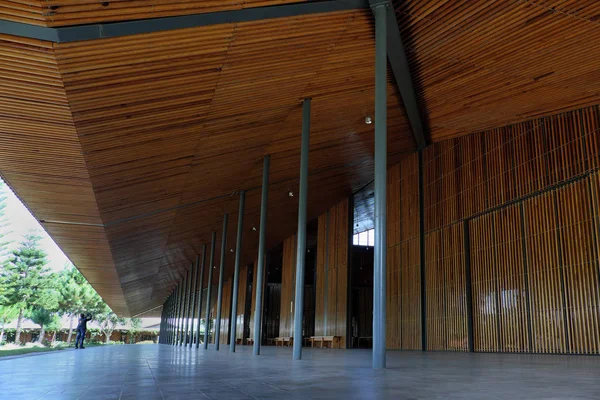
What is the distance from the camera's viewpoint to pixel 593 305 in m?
8.77

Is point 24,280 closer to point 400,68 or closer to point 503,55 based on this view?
point 400,68

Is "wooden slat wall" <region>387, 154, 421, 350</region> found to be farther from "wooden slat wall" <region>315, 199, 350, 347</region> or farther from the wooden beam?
"wooden slat wall" <region>315, 199, 350, 347</region>

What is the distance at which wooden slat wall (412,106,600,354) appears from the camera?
29.9ft

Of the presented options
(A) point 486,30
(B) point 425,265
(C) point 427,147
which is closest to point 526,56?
(A) point 486,30

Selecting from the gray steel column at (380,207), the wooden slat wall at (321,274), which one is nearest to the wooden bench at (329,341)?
the wooden slat wall at (321,274)

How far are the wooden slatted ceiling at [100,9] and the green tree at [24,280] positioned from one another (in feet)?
146

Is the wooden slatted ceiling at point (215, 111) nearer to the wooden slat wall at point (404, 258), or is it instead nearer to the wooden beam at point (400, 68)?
the wooden beam at point (400, 68)

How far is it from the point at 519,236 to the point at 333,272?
9.55m

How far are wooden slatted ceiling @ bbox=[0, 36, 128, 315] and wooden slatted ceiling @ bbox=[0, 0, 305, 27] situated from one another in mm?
394

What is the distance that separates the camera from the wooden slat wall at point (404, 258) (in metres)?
13.8

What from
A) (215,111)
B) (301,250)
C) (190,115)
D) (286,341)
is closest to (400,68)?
(215,111)

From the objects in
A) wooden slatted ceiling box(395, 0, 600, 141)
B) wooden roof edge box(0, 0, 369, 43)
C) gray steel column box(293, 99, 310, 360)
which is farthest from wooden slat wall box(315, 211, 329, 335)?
wooden roof edge box(0, 0, 369, 43)

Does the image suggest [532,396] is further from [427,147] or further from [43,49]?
[427,147]

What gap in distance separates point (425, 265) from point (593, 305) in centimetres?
513
